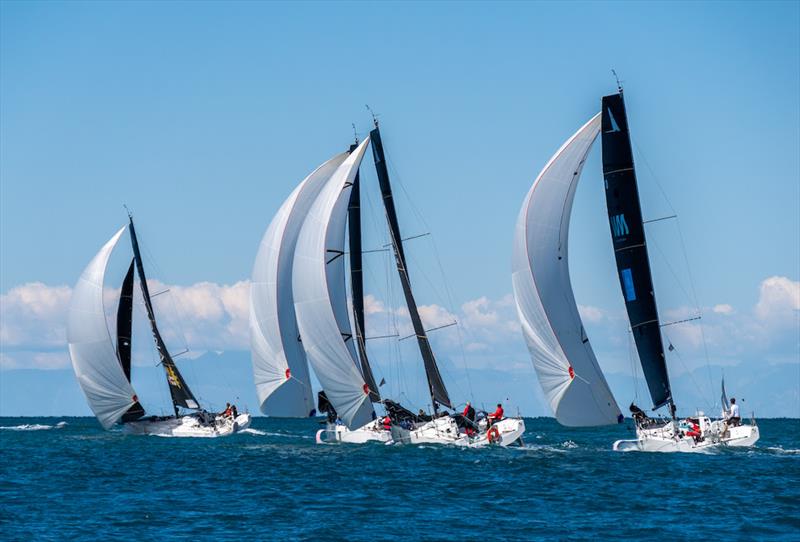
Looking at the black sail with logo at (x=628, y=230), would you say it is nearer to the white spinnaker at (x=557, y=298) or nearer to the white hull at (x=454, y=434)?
the white spinnaker at (x=557, y=298)

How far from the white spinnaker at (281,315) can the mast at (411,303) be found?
5.33 metres

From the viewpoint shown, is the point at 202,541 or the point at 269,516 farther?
the point at 269,516

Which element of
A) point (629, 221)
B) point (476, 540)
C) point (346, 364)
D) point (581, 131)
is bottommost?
point (476, 540)

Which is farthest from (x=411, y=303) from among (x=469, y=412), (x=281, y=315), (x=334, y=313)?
(x=281, y=315)

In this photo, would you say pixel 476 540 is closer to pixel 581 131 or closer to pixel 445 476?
pixel 445 476

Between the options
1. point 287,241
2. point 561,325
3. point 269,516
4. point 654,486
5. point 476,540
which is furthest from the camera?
point 287,241

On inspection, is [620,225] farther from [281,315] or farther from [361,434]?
[281,315]

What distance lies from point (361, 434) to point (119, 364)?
16.4 m

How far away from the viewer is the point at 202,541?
29.1 meters

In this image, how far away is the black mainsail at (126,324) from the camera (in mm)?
68562

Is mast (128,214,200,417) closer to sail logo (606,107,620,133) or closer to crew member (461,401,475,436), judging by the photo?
crew member (461,401,475,436)

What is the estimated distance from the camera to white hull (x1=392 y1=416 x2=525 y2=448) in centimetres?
5116

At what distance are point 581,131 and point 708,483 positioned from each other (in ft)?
47.9

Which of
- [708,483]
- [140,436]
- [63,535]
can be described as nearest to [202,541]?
[63,535]
